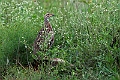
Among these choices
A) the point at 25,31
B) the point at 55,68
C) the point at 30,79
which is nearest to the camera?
the point at 30,79

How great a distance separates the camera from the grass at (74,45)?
714cm

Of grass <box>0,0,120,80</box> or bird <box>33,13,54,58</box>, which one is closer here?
grass <box>0,0,120,80</box>

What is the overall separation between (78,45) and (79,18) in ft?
2.65

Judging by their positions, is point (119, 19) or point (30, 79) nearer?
point (30, 79)

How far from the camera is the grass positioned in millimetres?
7137

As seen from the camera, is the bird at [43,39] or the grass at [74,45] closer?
the grass at [74,45]

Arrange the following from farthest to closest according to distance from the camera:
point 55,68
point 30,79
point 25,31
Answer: point 25,31 → point 55,68 → point 30,79

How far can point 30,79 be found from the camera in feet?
22.8

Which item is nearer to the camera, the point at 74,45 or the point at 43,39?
the point at 43,39

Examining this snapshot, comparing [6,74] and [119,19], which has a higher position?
[119,19]

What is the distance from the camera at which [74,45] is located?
7.69 meters

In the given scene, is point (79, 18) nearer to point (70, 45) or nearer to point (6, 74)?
point (70, 45)

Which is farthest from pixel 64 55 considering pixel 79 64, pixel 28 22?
pixel 28 22

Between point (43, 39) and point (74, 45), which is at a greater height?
point (43, 39)
